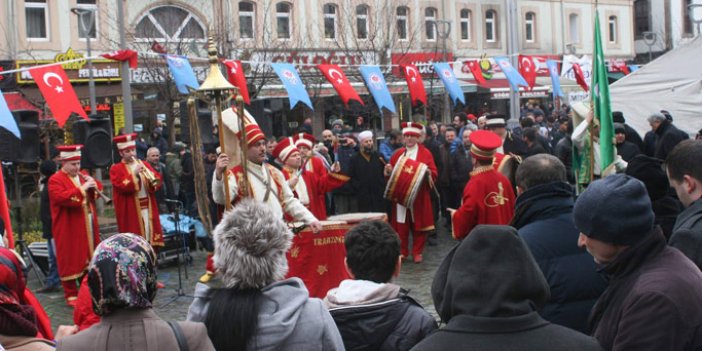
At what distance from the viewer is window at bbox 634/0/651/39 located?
A: 49375mm

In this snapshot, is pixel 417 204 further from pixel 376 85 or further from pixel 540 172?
pixel 540 172

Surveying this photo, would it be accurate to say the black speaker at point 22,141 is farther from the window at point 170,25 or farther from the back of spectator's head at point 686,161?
the window at point 170,25

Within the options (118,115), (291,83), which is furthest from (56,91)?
(118,115)

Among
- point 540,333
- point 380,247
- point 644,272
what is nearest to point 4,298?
point 380,247

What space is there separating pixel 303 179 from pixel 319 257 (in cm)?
205

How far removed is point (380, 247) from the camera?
13.6ft

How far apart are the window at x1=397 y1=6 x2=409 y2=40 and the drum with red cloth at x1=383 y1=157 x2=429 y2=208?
72.6 feet

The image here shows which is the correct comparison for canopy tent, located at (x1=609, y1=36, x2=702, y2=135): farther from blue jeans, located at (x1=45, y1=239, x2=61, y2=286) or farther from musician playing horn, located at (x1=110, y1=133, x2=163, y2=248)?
blue jeans, located at (x1=45, y1=239, x2=61, y2=286)

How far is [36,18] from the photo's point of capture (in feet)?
86.9

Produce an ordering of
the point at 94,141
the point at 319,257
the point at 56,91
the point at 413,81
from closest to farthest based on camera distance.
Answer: the point at 319,257 < the point at 94,141 < the point at 56,91 < the point at 413,81

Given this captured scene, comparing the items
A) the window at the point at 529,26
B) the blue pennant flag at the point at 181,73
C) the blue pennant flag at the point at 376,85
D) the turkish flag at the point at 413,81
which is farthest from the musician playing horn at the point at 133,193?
the window at the point at 529,26

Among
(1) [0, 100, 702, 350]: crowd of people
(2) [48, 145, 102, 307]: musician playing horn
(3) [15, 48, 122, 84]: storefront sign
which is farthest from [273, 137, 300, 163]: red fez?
(3) [15, 48, 122, 84]: storefront sign

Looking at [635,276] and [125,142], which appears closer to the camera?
[635,276]

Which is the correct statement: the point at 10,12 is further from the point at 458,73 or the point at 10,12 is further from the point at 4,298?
the point at 4,298
